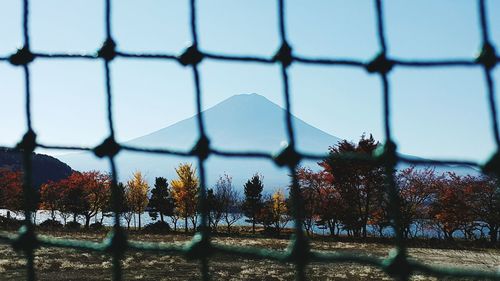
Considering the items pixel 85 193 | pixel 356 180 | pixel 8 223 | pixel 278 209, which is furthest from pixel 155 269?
pixel 85 193

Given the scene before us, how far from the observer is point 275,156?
1745 mm

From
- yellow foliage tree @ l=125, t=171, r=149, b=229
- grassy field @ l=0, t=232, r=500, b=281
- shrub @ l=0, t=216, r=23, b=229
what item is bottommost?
grassy field @ l=0, t=232, r=500, b=281

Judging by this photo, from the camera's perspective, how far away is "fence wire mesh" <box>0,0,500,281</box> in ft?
4.97

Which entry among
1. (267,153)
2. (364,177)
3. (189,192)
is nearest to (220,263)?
(364,177)

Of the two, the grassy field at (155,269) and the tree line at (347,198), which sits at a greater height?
the tree line at (347,198)

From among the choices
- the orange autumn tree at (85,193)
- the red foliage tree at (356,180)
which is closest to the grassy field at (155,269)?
the red foliage tree at (356,180)

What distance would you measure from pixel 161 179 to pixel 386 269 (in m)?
47.3

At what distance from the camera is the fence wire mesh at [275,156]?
152 cm

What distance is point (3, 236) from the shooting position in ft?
7.20

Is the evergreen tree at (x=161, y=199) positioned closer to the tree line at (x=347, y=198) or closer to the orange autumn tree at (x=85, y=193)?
the tree line at (x=347, y=198)

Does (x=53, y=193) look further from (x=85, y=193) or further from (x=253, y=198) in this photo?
(x=253, y=198)

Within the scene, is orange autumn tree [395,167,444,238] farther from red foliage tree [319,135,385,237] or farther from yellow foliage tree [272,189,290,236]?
yellow foliage tree [272,189,290,236]

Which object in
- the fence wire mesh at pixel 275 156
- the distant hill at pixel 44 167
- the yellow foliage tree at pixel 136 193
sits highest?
the distant hill at pixel 44 167

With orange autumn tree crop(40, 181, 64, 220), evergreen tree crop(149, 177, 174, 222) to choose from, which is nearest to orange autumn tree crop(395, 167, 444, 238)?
evergreen tree crop(149, 177, 174, 222)
